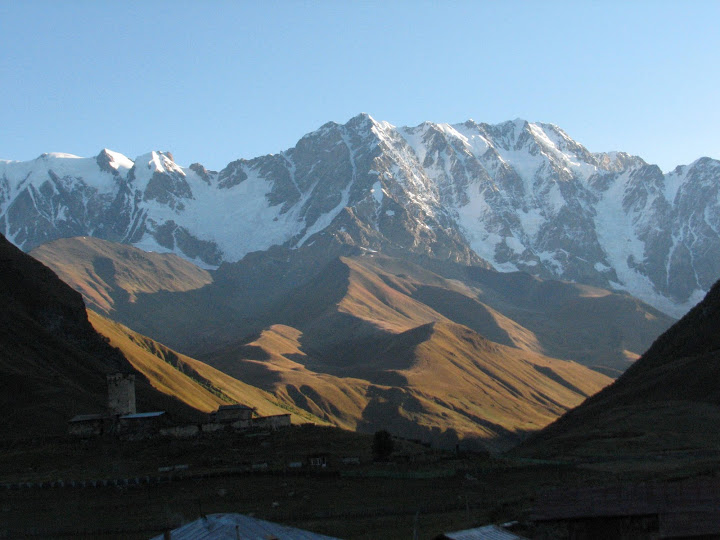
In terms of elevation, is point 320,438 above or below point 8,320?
below

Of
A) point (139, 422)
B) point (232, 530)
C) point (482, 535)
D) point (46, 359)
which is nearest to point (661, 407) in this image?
point (139, 422)

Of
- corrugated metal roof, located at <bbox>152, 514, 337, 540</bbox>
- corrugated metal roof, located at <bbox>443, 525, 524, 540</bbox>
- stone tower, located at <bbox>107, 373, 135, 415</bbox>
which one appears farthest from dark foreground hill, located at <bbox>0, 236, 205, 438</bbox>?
corrugated metal roof, located at <bbox>443, 525, 524, 540</bbox>

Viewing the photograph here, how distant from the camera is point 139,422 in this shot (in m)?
100

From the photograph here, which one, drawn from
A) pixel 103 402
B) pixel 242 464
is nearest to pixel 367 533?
pixel 242 464

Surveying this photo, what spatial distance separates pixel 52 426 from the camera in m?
112

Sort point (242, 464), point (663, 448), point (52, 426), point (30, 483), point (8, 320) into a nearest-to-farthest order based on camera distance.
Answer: point (30, 483) < point (242, 464) < point (663, 448) < point (52, 426) < point (8, 320)

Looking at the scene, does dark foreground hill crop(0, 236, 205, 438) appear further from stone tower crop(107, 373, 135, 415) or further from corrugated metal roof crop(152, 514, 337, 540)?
corrugated metal roof crop(152, 514, 337, 540)

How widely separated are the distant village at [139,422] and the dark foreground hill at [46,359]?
303 inches

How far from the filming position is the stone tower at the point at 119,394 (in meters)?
109

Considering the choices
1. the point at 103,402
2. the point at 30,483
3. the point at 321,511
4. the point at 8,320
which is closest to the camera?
the point at 321,511

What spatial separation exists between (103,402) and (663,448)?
242 ft

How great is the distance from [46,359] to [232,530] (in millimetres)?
124799

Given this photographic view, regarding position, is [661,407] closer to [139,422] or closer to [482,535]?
[139,422]

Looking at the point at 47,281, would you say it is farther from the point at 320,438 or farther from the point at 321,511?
the point at 321,511
